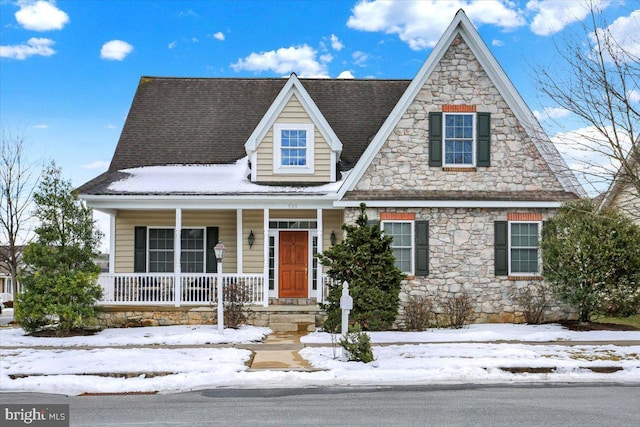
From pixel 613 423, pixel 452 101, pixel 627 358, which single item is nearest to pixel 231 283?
pixel 452 101

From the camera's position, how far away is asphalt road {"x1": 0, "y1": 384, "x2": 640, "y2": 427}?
25.7 ft

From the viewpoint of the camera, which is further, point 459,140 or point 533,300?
point 459,140

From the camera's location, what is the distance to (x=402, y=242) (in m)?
17.3

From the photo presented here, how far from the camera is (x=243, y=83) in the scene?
22938 mm

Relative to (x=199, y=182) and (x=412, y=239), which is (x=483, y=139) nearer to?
(x=412, y=239)

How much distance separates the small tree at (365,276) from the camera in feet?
49.1

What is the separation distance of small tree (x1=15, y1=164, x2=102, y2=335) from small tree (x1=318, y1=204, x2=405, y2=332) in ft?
18.6

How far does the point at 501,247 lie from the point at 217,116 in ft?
33.1

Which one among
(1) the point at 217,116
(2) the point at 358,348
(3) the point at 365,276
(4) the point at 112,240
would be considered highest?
(1) the point at 217,116

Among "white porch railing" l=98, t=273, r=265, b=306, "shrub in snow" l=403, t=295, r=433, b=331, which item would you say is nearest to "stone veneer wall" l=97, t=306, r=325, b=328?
"white porch railing" l=98, t=273, r=265, b=306

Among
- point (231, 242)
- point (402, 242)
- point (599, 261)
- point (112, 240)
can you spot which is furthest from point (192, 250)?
point (599, 261)

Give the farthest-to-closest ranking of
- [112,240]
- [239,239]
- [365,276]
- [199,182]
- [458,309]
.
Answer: [112,240]
[239,239]
[199,182]
[458,309]
[365,276]

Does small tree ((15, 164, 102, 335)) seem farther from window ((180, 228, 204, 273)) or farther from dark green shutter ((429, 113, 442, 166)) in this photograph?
dark green shutter ((429, 113, 442, 166))

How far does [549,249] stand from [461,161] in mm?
3224
